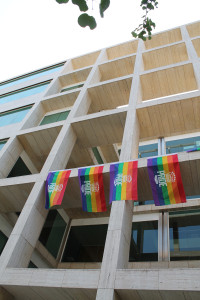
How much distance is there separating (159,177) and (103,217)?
796 centimetres

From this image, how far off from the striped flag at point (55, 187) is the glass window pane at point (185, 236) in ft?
20.8

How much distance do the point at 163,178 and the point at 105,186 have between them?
2.94m

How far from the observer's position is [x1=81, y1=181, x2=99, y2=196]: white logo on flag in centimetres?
1066

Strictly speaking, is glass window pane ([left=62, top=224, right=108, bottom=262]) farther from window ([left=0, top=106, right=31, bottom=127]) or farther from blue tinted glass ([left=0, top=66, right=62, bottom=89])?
blue tinted glass ([left=0, top=66, right=62, bottom=89])

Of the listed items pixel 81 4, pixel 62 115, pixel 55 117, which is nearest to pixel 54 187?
pixel 81 4

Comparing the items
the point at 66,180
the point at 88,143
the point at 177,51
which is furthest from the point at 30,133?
the point at 177,51

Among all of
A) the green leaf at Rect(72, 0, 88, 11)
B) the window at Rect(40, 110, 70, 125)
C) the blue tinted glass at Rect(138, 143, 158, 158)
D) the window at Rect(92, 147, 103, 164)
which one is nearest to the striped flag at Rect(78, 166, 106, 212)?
the window at Rect(92, 147, 103, 164)

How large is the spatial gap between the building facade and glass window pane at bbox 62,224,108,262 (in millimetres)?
69

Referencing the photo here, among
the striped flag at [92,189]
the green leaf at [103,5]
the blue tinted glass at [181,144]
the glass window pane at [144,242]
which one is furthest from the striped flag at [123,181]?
the blue tinted glass at [181,144]

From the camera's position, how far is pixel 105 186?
11.6m

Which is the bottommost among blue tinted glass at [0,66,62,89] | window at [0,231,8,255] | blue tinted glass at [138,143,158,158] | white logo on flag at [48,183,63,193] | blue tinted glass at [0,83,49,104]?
window at [0,231,8,255]

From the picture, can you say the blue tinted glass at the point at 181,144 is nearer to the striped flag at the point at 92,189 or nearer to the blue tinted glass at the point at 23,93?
the striped flag at the point at 92,189

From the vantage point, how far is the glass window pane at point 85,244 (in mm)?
14773

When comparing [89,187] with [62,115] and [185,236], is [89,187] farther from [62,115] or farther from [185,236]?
[62,115]
